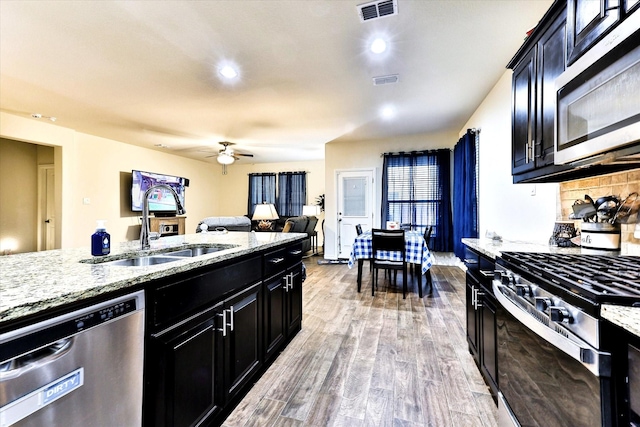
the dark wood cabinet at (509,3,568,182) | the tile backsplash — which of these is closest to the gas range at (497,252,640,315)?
the tile backsplash

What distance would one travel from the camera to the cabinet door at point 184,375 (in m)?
1.09

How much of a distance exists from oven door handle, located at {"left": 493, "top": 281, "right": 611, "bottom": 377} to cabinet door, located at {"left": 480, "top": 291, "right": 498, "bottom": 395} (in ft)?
1.71

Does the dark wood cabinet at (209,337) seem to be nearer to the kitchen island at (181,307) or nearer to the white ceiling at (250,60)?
the kitchen island at (181,307)

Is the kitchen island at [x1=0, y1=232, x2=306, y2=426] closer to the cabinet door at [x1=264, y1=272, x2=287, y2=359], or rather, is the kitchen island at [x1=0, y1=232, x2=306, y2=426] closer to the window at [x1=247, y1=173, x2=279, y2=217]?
the cabinet door at [x1=264, y1=272, x2=287, y2=359]

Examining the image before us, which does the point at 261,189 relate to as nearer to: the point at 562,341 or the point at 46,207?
the point at 46,207

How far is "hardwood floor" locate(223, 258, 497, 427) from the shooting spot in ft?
5.18

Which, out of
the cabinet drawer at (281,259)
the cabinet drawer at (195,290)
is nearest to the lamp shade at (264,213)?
the cabinet drawer at (281,259)

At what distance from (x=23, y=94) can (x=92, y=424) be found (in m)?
4.58

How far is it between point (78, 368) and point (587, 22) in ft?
7.48

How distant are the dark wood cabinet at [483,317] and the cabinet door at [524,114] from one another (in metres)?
0.69

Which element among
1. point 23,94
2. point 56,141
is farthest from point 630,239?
point 56,141

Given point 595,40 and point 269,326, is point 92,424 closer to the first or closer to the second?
point 269,326

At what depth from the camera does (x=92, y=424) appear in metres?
0.89

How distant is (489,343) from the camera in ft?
5.50
